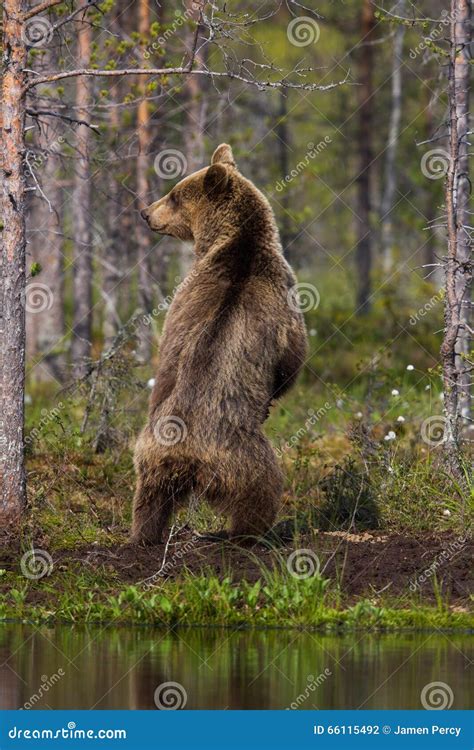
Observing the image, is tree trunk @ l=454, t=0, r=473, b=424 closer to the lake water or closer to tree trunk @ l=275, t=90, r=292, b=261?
the lake water

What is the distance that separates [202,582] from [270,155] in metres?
19.6

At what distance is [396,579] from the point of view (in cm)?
861

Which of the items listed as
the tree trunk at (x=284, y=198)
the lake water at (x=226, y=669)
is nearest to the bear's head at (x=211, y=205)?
the lake water at (x=226, y=669)

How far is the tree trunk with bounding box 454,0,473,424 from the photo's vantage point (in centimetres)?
1058

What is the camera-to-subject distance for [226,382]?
8852 mm

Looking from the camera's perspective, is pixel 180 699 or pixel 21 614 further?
pixel 21 614

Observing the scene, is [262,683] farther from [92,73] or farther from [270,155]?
[270,155]

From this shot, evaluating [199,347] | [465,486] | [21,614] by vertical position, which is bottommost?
[21,614]

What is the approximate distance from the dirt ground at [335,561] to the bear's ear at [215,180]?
2697 mm

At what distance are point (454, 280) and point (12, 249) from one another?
3.68 metres

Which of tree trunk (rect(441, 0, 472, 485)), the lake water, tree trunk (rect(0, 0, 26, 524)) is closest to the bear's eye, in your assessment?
tree trunk (rect(0, 0, 26, 524))

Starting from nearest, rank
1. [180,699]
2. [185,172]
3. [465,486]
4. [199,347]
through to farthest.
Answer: [180,699] → [199,347] → [465,486] → [185,172]

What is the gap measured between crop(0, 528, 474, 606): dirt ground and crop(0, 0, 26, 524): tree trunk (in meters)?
0.86

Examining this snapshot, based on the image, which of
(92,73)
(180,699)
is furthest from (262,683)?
(92,73)
